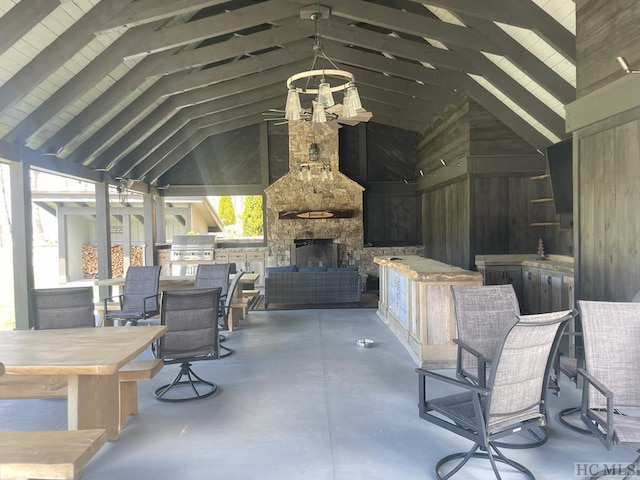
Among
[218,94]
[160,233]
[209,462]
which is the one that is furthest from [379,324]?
[160,233]

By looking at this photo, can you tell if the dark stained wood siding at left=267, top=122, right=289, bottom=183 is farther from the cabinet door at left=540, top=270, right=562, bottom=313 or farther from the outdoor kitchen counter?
the outdoor kitchen counter

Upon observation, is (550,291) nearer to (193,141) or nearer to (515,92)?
(515,92)

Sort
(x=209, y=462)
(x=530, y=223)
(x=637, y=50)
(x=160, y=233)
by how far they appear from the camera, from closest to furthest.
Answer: (x=209, y=462)
(x=637, y=50)
(x=530, y=223)
(x=160, y=233)

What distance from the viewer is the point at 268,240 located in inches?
452

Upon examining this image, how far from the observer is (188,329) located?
3.78 m

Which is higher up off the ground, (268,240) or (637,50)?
(637,50)

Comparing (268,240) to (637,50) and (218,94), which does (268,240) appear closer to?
(218,94)

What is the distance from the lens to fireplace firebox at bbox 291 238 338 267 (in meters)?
11.1

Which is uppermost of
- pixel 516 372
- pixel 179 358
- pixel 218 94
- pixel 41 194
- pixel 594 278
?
pixel 218 94

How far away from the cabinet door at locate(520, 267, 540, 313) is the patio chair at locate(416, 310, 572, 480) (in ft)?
15.6

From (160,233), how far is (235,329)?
275 inches

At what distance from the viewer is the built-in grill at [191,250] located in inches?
454

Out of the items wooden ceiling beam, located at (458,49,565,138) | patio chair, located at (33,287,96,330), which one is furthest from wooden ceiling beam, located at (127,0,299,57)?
patio chair, located at (33,287,96,330)

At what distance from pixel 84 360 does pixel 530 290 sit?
6601mm
